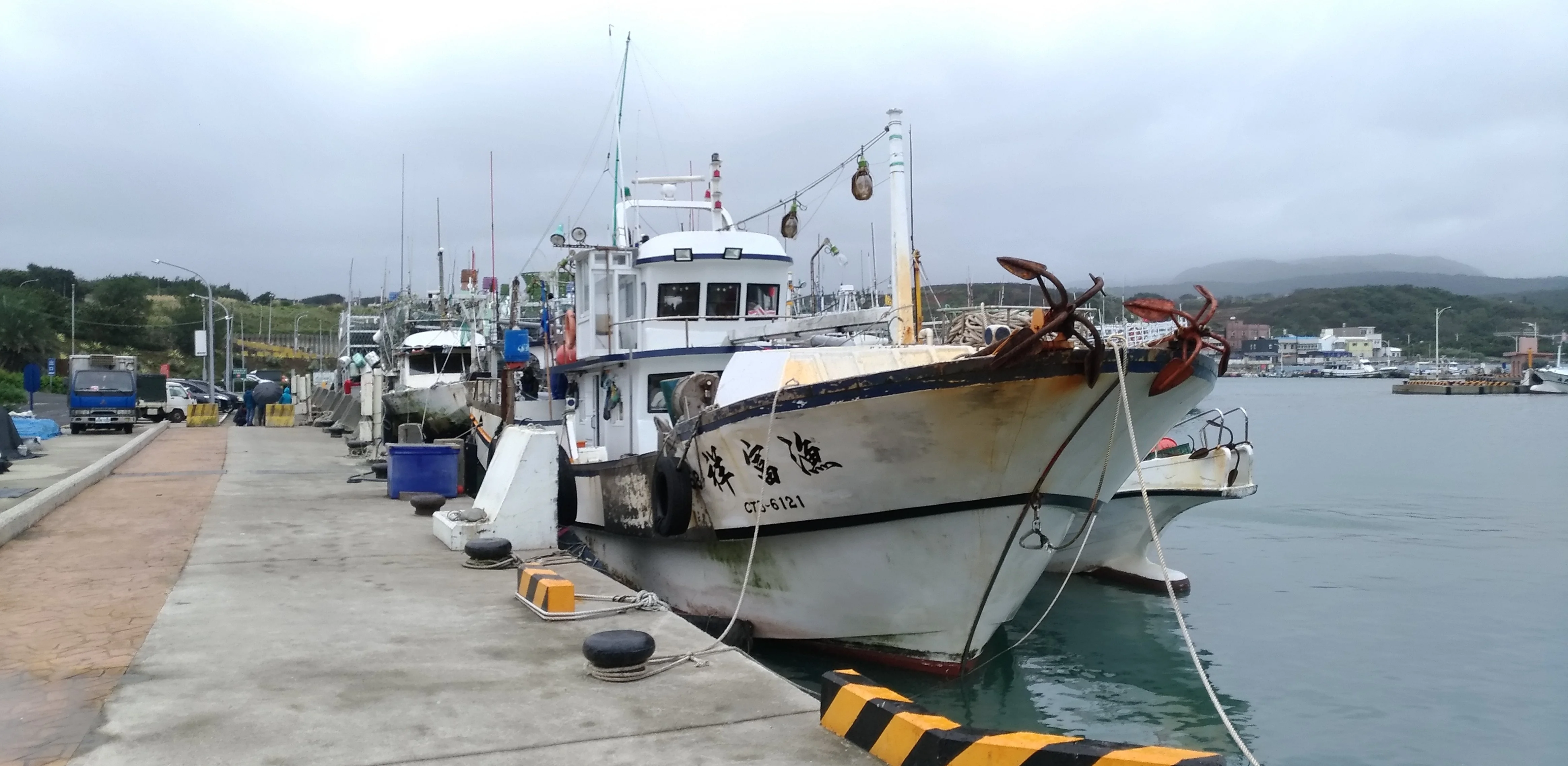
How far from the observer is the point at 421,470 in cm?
1309

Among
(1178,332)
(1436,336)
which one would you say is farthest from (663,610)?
(1436,336)

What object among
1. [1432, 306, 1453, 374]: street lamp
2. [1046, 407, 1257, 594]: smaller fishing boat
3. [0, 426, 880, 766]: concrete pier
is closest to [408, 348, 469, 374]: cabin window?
[1046, 407, 1257, 594]: smaller fishing boat

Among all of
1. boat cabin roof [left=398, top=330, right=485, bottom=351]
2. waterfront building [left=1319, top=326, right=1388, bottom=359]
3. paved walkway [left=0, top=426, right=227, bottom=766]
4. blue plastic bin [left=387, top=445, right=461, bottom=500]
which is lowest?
paved walkway [left=0, top=426, right=227, bottom=766]

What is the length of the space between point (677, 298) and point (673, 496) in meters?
3.56

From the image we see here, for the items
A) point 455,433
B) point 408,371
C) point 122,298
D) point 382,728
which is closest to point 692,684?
point 382,728

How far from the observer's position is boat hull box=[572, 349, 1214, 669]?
7227mm

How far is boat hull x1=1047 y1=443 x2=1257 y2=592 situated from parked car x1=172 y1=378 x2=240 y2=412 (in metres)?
33.3

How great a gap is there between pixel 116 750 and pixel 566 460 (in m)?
6.56

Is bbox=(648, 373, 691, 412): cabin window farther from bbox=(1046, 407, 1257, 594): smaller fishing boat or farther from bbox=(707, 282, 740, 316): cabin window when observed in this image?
bbox=(1046, 407, 1257, 594): smaller fishing boat

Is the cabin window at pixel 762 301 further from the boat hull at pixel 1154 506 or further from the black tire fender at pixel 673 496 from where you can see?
the boat hull at pixel 1154 506

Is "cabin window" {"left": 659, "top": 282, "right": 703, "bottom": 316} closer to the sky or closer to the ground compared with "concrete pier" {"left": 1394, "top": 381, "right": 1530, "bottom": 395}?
closer to the sky

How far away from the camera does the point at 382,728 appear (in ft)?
15.6

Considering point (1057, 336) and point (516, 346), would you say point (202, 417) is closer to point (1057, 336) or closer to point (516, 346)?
point (516, 346)

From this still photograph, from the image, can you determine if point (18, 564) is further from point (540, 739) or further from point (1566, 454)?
point (1566, 454)
